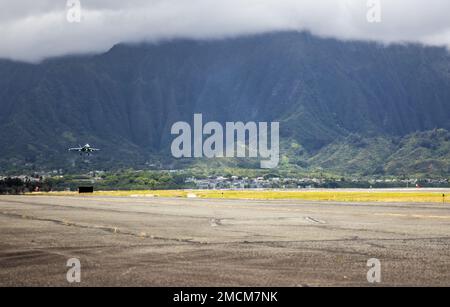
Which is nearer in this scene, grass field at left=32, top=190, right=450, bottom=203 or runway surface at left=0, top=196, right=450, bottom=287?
runway surface at left=0, top=196, right=450, bottom=287

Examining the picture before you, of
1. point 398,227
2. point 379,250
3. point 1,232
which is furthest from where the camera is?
point 398,227

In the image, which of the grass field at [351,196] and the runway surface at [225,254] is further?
the grass field at [351,196]

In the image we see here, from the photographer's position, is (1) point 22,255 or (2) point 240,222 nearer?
(1) point 22,255

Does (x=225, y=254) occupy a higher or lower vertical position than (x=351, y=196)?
higher

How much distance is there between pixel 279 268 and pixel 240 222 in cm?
1884

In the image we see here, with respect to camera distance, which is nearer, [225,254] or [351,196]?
[225,254]
